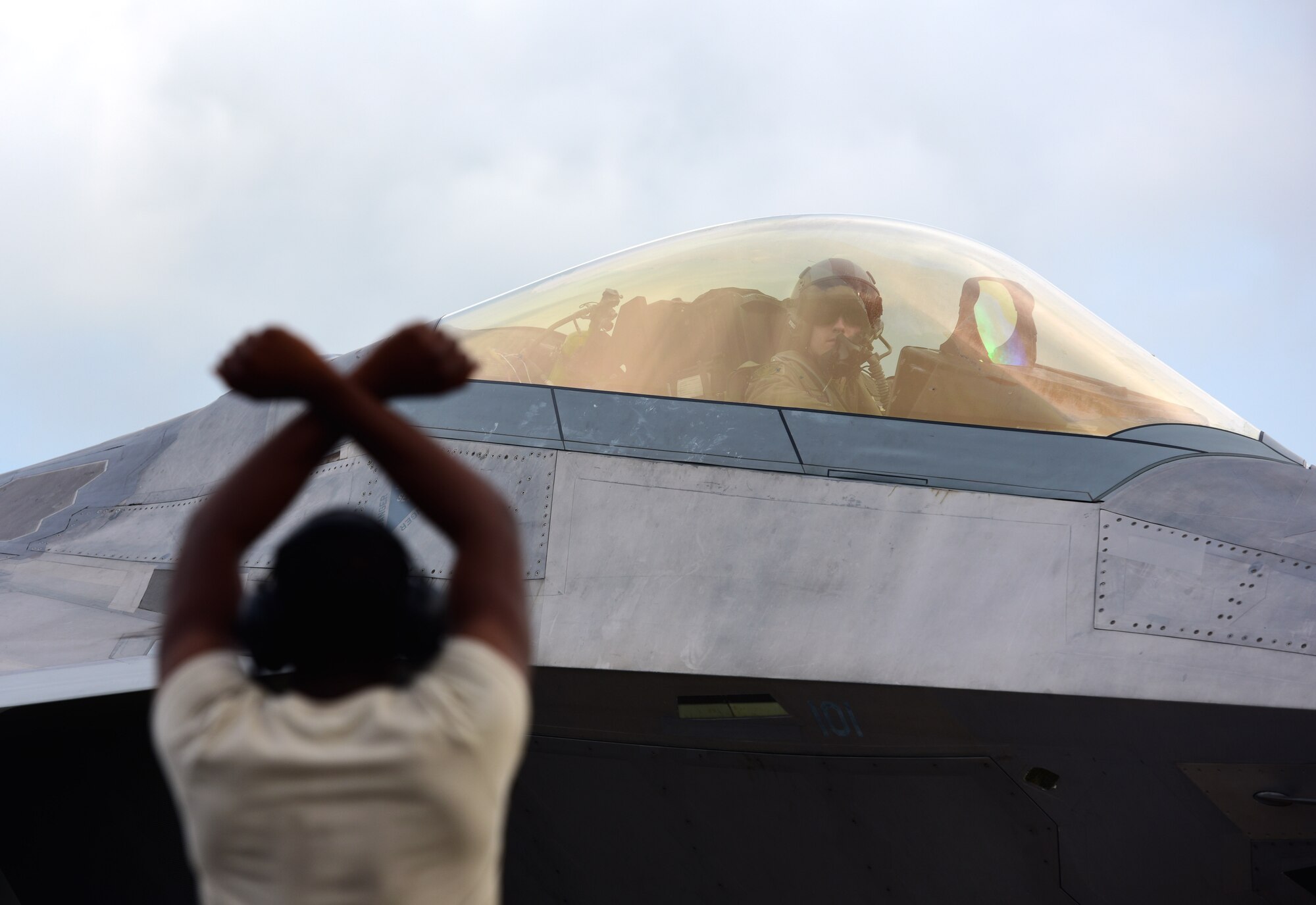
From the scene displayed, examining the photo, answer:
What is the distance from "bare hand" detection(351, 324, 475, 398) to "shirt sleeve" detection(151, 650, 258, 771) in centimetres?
40

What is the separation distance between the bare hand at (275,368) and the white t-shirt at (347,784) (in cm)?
37

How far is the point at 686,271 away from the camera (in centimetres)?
556

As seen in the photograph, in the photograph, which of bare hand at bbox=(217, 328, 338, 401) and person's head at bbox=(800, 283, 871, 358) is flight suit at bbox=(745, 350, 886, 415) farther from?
bare hand at bbox=(217, 328, 338, 401)

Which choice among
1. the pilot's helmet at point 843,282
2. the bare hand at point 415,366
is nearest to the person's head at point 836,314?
the pilot's helmet at point 843,282

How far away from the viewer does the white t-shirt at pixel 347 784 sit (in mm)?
1286

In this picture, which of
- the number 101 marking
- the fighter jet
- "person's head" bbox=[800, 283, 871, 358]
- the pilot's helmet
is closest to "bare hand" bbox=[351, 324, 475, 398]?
the fighter jet

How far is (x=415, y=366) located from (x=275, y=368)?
0.57ft

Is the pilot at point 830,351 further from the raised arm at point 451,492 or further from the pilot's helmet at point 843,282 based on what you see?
the raised arm at point 451,492

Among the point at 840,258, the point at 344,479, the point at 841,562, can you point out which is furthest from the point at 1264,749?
the point at 344,479

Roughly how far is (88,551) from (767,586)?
162 inches

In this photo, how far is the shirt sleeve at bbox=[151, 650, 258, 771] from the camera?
4.37 ft

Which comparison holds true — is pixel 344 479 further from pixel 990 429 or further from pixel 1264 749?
pixel 1264 749

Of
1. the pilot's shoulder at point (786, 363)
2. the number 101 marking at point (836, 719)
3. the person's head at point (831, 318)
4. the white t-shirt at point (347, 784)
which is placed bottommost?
the number 101 marking at point (836, 719)

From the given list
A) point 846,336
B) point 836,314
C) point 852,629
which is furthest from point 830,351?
point 852,629
